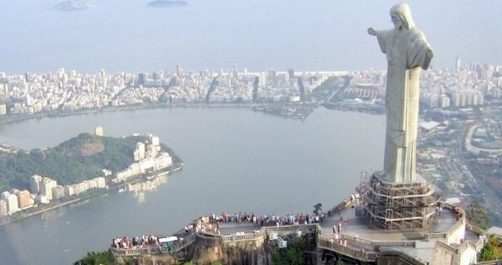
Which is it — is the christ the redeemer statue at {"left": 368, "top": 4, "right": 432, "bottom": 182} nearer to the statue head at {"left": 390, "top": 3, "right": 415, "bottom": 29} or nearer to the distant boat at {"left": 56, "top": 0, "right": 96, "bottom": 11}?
the statue head at {"left": 390, "top": 3, "right": 415, "bottom": 29}

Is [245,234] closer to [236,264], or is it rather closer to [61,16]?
[236,264]

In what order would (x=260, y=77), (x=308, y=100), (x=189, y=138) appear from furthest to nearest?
(x=260, y=77)
(x=308, y=100)
(x=189, y=138)

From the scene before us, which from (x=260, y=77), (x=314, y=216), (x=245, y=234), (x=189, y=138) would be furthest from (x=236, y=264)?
(x=260, y=77)

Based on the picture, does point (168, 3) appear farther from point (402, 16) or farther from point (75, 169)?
point (402, 16)

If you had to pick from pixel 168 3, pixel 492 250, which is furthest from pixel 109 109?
pixel 168 3

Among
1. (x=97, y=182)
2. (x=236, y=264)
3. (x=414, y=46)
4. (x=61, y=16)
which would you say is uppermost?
(x=61, y=16)

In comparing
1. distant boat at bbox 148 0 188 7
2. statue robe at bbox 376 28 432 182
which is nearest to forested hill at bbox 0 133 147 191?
statue robe at bbox 376 28 432 182
